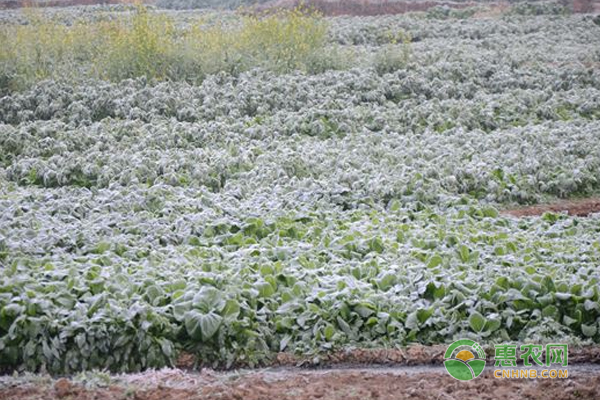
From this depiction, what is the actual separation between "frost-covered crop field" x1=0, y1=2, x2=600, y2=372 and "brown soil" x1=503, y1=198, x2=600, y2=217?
19cm

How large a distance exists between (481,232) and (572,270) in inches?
42.3

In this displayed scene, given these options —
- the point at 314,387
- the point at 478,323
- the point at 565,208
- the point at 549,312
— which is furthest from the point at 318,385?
the point at 565,208

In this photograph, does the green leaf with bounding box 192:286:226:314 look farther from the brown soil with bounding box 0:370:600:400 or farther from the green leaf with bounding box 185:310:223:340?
the brown soil with bounding box 0:370:600:400

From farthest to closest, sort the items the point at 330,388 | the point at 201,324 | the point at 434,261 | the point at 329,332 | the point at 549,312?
1. the point at 434,261
2. the point at 549,312
3. the point at 329,332
4. the point at 201,324
5. the point at 330,388

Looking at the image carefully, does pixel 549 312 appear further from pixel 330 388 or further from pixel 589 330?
pixel 330 388

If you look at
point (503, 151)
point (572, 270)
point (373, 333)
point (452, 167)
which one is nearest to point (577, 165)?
point (503, 151)

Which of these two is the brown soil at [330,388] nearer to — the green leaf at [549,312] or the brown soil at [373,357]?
the brown soil at [373,357]

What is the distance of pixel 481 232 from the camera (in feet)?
23.6

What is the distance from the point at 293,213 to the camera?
7.84m

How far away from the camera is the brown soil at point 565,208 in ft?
28.7

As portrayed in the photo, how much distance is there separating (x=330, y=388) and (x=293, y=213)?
316 centimetres

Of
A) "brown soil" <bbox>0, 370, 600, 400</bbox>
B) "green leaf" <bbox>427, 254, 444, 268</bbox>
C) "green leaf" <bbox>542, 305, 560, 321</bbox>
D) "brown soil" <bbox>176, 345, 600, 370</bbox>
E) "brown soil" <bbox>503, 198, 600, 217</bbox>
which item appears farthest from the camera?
"brown soil" <bbox>503, 198, 600, 217</bbox>

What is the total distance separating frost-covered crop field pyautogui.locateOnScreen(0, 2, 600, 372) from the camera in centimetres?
554

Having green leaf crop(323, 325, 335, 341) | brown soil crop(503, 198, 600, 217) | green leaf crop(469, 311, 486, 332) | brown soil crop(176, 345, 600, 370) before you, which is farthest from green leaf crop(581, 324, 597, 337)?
brown soil crop(503, 198, 600, 217)
